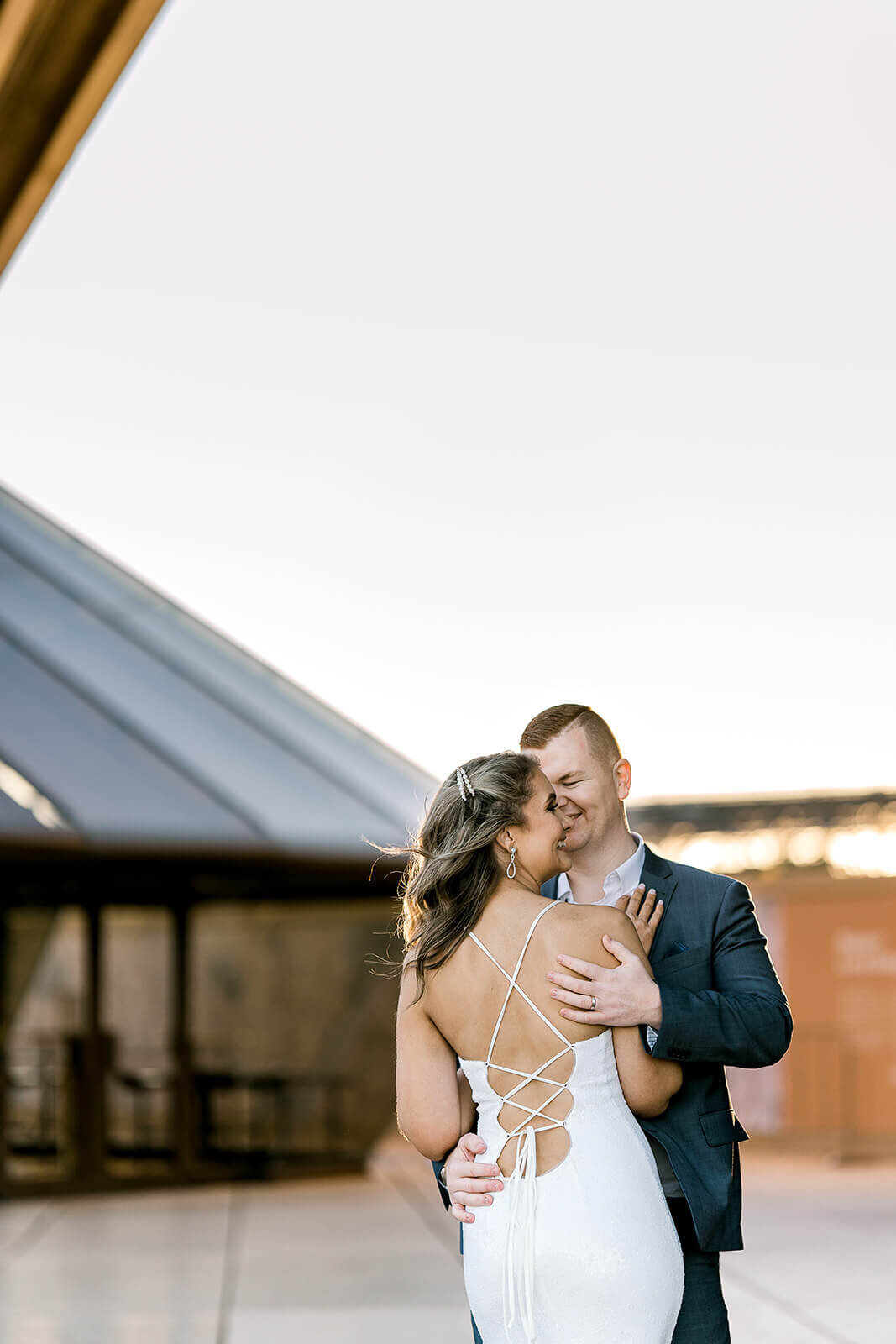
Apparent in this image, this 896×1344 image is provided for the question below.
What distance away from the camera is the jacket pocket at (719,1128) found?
246 centimetres

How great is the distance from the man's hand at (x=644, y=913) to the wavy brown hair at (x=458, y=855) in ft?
0.88

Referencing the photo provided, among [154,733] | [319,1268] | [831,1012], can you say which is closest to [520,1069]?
[319,1268]

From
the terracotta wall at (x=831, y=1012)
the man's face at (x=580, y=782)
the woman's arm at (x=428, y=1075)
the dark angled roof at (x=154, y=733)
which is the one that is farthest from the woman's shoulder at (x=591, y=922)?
the terracotta wall at (x=831, y=1012)

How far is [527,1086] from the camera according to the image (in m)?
2.17

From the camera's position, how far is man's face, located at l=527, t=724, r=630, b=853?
2.56 meters

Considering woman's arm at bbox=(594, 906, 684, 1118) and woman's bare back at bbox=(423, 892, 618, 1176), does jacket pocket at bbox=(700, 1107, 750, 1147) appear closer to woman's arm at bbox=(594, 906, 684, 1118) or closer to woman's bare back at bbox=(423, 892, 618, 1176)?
woman's arm at bbox=(594, 906, 684, 1118)

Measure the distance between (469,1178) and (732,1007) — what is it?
0.49 metres

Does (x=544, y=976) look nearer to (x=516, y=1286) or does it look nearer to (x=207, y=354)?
(x=516, y=1286)

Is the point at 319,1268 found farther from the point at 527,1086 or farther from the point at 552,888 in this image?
the point at 527,1086

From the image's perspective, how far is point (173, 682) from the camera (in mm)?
10891

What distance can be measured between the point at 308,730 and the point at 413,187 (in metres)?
4.85

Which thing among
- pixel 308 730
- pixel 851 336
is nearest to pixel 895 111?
pixel 851 336

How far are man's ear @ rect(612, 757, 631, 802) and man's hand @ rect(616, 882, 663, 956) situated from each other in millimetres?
232

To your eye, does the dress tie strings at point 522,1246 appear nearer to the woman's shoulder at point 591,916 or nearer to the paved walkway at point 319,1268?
the woman's shoulder at point 591,916
